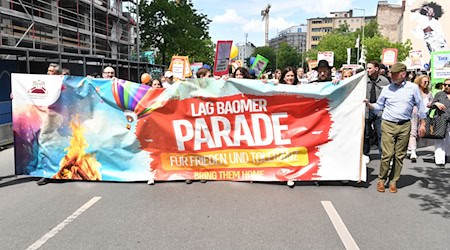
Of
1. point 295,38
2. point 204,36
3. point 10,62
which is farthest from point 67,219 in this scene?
point 295,38

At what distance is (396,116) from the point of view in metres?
5.53

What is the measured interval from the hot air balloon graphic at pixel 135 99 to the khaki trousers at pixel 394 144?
3228 millimetres

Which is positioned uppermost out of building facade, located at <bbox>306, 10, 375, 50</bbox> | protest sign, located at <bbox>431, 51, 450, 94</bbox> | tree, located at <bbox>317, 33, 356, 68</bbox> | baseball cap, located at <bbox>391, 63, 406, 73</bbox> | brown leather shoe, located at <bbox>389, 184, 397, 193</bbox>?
building facade, located at <bbox>306, 10, 375, 50</bbox>

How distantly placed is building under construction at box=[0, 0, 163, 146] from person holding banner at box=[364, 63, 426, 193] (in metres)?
8.26

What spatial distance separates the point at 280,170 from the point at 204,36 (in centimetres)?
3827

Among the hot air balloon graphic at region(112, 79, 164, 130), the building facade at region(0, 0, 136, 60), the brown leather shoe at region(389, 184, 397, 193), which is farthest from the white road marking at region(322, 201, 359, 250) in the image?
the building facade at region(0, 0, 136, 60)

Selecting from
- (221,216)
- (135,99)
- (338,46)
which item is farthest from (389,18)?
(221,216)

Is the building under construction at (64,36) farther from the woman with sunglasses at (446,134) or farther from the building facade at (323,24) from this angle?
the building facade at (323,24)

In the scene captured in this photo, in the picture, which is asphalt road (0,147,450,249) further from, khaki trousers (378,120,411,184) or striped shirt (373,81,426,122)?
striped shirt (373,81,426,122)

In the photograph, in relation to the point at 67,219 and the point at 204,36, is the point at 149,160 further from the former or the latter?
the point at 204,36

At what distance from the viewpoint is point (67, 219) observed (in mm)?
4539

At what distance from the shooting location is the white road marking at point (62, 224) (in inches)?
153

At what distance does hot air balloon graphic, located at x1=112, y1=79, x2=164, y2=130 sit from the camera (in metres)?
5.95

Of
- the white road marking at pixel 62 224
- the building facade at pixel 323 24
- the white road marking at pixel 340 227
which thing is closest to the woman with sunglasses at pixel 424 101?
the white road marking at pixel 340 227
